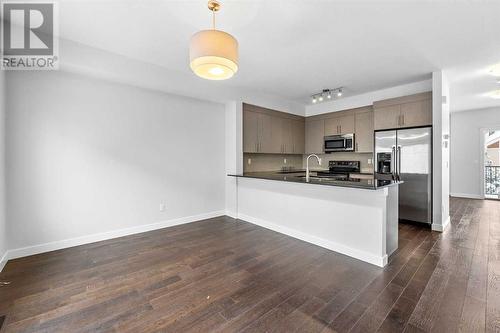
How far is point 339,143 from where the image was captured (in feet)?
17.9

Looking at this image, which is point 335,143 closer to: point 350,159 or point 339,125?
point 339,125

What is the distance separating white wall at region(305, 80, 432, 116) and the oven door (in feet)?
2.37

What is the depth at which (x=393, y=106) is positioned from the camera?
4430 mm

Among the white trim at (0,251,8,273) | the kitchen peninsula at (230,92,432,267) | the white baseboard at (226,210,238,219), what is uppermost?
the kitchen peninsula at (230,92,432,267)

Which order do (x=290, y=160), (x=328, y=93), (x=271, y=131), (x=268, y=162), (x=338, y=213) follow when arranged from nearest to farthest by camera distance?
(x=338, y=213)
(x=328, y=93)
(x=271, y=131)
(x=268, y=162)
(x=290, y=160)

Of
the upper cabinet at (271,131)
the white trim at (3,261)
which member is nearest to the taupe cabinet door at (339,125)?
the upper cabinet at (271,131)

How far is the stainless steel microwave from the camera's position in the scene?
17.3ft

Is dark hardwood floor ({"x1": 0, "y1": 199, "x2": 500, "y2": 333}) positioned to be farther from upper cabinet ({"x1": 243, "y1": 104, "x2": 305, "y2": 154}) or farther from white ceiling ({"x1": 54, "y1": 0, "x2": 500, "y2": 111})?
Result: white ceiling ({"x1": 54, "y1": 0, "x2": 500, "y2": 111})

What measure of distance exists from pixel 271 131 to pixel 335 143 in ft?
5.40

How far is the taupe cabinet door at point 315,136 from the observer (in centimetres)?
588

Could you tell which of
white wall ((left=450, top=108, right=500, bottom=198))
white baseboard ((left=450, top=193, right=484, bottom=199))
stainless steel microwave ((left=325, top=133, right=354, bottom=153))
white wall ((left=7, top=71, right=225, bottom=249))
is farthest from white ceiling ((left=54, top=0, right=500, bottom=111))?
white baseboard ((left=450, top=193, right=484, bottom=199))

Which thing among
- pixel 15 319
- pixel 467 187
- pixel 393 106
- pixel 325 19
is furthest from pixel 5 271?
pixel 467 187

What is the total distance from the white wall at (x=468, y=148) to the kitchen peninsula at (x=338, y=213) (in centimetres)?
587

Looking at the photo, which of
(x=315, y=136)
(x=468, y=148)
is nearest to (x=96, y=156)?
(x=315, y=136)
